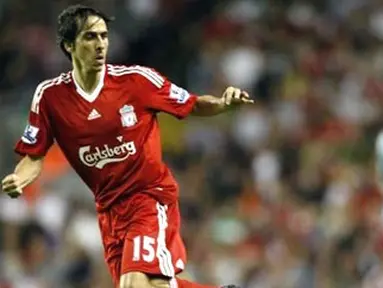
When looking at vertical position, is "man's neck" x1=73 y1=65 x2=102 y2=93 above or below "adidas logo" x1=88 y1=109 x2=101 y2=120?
above

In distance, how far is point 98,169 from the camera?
955cm

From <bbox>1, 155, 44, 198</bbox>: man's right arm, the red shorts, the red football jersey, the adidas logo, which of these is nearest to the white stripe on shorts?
the red shorts

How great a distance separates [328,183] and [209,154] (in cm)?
149

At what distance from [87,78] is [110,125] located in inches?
11.3

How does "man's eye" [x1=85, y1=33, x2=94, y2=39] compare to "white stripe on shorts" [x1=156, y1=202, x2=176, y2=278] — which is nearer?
"man's eye" [x1=85, y1=33, x2=94, y2=39]

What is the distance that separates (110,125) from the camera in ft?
31.1

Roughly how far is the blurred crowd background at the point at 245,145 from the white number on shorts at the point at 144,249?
13.1ft

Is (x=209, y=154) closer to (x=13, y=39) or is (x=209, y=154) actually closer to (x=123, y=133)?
(x=13, y=39)

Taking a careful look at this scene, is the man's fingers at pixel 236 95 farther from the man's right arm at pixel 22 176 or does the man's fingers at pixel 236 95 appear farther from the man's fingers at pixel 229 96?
the man's right arm at pixel 22 176

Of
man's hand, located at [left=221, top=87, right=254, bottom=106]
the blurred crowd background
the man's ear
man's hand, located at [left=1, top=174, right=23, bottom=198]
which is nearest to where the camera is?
man's hand, located at [left=1, top=174, right=23, bottom=198]

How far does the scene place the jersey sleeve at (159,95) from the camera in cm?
955

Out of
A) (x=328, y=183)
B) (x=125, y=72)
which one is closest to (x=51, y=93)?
(x=125, y=72)

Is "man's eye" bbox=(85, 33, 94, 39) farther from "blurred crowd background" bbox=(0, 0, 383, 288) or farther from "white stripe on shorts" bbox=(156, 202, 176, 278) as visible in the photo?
"blurred crowd background" bbox=(0, 0, 383, 288)

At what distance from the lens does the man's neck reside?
952 centimetres
